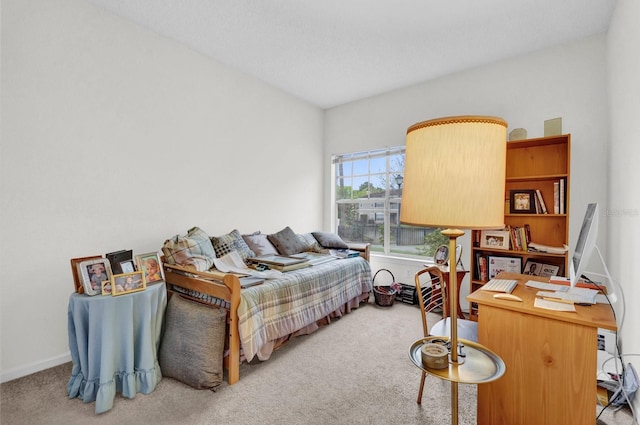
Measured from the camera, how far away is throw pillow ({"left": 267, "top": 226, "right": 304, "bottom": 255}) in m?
3.50

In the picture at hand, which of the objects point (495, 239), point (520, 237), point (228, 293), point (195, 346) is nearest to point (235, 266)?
point (228, 293)

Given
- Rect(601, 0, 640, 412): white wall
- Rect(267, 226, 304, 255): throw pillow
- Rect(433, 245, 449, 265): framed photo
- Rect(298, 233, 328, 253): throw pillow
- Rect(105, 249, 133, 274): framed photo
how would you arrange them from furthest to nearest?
Rect(298, 233, 328, 253): throw pillow < Rect(267, 226, 304, 255): throw pillow < Rect(433, 245, 449, 265): framed photo < Rect(105, 249, 133, 274): framed photo < Rect(601, 0, 640, 412): white wall

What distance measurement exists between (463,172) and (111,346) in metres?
2.09

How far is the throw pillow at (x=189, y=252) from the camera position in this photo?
2389mm

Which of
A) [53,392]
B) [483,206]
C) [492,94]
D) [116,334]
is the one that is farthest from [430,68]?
[53,392]

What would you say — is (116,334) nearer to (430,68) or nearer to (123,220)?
(123,220)

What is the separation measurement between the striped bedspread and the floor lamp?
1421 mm

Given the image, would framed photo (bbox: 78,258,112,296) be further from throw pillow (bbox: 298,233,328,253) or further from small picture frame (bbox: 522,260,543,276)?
small picture frame (bbox: 522,260,543,276)

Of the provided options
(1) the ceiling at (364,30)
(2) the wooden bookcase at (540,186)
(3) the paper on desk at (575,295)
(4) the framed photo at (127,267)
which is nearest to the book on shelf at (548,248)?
(2) the wooden bookcase at (540,186)

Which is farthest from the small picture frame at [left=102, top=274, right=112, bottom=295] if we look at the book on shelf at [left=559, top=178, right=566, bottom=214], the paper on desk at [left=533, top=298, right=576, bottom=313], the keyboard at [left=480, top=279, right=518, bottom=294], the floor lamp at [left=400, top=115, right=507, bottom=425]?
the book on shelf at [left=559, top=178, right=566, bottom=214]

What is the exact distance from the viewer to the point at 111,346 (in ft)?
5.81

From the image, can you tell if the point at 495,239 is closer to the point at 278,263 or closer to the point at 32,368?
the point at 278,263

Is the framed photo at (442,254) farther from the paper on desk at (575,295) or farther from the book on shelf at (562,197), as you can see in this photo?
the paper on desk at (575,295)

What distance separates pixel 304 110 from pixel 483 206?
383 centimetres
